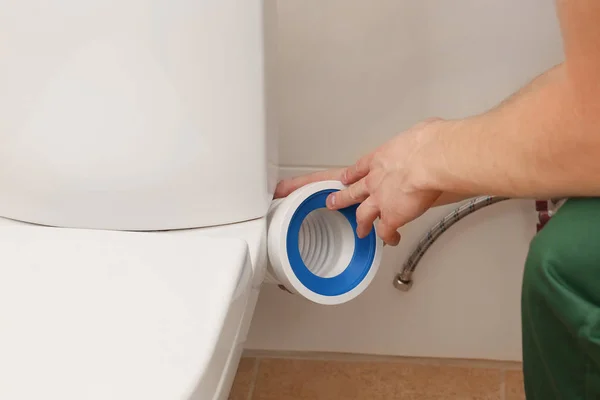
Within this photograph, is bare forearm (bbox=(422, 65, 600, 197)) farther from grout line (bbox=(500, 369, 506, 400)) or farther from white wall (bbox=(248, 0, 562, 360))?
grout line (bbox=(500, 369, 506, 400))

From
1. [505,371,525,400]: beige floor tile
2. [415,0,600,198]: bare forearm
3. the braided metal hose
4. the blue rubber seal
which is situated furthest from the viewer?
[505,371,525,400]: beige floor tile

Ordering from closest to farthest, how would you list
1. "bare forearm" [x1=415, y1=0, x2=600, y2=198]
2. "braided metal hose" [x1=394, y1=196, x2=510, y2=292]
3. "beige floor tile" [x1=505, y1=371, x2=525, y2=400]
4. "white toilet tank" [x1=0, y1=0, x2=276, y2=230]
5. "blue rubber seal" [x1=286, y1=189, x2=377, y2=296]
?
1. "bare forearm" [x1=415, y1=0, x2=600, y2=198]
2. "white toilet tank" [x1=0, y1=0, x2=276, y2=230]
3. "blue rubber seal" [x1=286, y1=189, x2=377, y2=296]
4. "braided metal hose" [x1=394, y1=196, x2=510, y2=292]
5. "beige floor tile" [x1=505, y1=371, x2=525, y2=400]

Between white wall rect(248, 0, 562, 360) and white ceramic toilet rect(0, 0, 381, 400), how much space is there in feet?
0.45

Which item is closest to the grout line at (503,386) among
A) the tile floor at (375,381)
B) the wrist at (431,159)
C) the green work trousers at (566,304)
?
the tile floor at (375,381)

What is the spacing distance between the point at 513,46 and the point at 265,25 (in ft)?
1.07

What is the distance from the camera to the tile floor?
0.96m

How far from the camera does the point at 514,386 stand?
3.16 feet

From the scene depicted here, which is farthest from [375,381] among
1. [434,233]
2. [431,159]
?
[431,159]

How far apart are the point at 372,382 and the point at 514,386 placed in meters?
0.22

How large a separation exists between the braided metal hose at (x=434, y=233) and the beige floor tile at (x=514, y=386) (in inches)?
9.0

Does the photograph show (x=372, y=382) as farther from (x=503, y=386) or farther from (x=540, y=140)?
(x=540, y=140)

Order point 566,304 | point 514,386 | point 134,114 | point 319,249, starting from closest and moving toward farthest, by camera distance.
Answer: point 566,304
point 134,114
point 319,249
point 514,386

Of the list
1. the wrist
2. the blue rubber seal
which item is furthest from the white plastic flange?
the wrist

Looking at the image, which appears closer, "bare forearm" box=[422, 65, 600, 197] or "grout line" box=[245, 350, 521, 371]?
"bare forearm" box=[422, 65, 600, 197]
